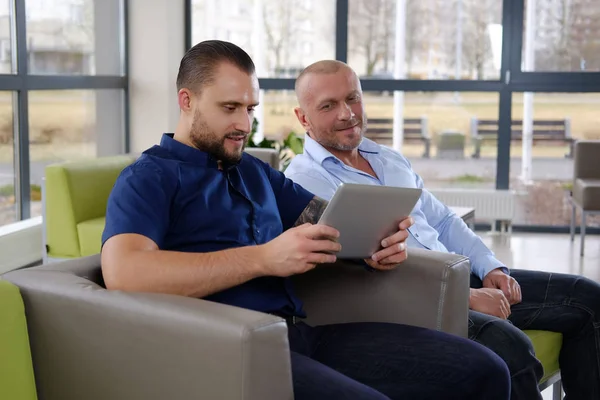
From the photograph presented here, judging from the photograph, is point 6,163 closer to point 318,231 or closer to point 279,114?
point 279,114

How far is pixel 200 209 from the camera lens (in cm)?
208

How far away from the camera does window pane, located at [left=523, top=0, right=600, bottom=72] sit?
7.08 m

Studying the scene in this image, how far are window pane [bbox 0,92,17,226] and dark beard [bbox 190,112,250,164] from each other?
11.5 ft

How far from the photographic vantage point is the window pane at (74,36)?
18.7 ft

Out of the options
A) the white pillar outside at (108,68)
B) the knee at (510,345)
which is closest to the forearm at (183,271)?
the knee at (510,345)

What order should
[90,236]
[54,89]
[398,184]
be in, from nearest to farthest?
[398,184] < [90,236] < [54,89]

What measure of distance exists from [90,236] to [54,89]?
1.94 m

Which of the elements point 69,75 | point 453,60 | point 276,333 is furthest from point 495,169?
point 276,333

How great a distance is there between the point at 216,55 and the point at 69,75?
4305 millimetres

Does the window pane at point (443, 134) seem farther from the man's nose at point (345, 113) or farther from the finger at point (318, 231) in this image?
the finger at point (318, 231)

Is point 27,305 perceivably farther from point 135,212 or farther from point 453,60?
point 453,60

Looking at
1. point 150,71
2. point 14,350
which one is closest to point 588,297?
point 14,350

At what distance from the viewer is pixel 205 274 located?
72.6 inches

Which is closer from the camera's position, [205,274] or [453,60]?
[205,274]
